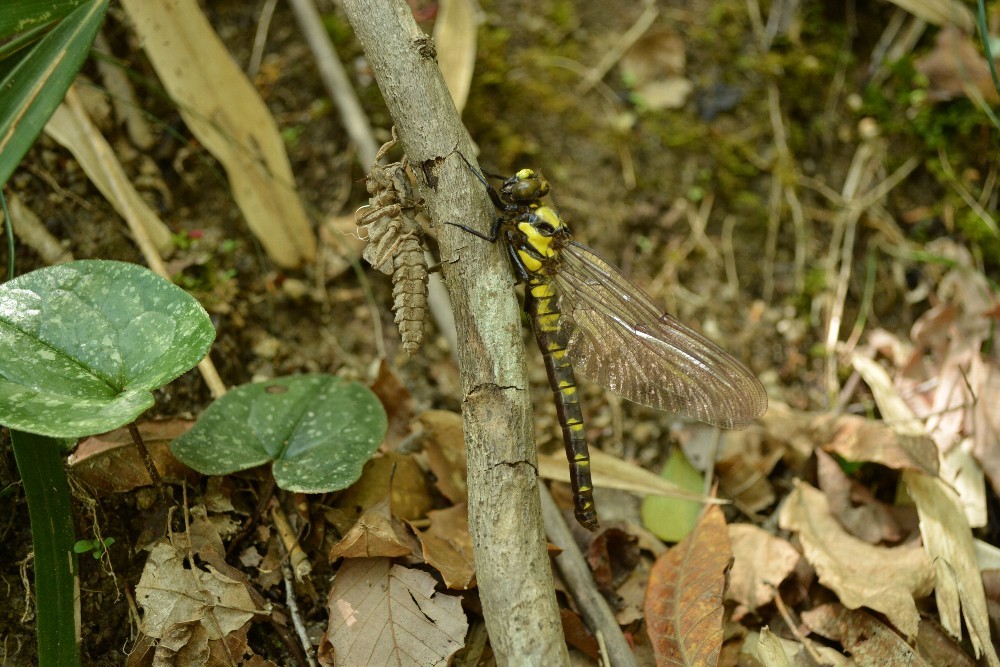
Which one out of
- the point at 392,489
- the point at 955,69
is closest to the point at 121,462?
the point at 392,489

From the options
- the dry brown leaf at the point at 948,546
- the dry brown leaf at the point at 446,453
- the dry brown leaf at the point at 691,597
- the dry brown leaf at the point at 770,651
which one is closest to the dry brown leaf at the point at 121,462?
the dry brown leaf at the point at 446,453

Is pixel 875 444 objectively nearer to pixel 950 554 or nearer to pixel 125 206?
pixel 950 554

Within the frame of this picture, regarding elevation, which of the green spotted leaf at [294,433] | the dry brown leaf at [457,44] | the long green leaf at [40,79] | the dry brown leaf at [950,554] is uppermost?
the long green leaf at [40,79]

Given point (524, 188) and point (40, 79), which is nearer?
point (40, 79)

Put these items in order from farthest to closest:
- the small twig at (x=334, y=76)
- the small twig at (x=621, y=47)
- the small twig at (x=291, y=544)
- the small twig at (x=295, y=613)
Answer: the small twig at (x=621, y=47)
the small twig at (x=334, y=76)
the small twig at (x=291, y=544)
the small twig at (x=295, y=613)

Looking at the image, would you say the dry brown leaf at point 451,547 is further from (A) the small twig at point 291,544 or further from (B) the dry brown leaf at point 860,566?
(B) the dry brown leaf at point 860,566

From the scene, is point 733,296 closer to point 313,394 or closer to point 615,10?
point 615,10

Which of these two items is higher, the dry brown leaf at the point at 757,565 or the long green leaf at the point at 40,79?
the long green leaf at the point at 40,79

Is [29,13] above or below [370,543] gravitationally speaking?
above

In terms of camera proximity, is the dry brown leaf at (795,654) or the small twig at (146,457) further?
the dry brown leaf at (795,654)
